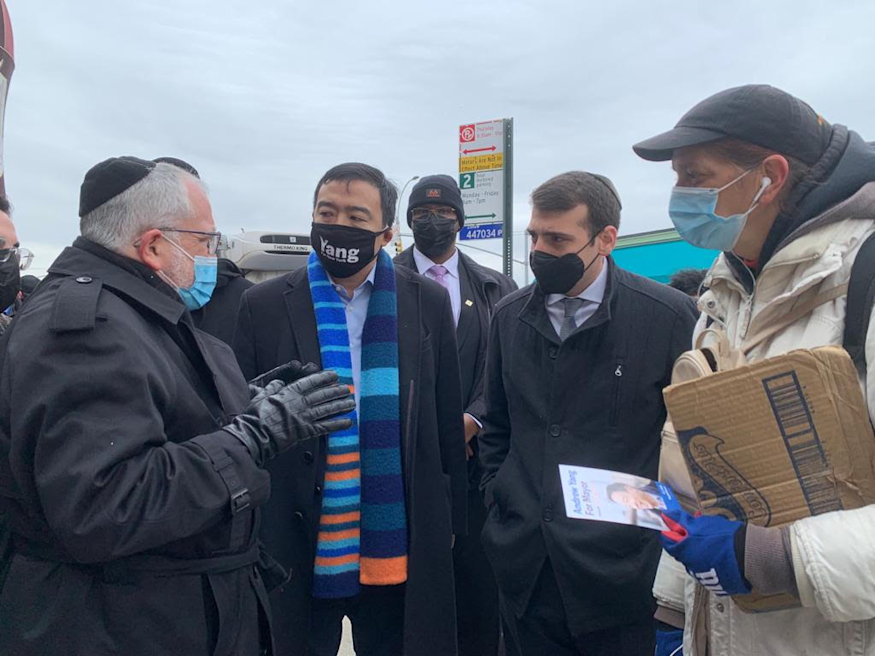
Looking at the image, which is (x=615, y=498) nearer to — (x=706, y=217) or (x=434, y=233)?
(x=706, y=217)

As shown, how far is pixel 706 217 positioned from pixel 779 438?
2.02 ft

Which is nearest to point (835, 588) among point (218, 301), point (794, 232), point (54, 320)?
point (794, 232)

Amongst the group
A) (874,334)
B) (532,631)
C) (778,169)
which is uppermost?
(778,169)

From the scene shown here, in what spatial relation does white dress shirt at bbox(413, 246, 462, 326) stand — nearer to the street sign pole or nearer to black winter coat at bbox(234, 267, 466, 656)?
black winter coat at bbox(234, 267, 466, 656)

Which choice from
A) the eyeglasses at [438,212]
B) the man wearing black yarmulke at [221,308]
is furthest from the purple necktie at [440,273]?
the man wearing black yarmulke at [221,308]

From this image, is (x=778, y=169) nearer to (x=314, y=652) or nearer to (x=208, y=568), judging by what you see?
(x=208, y=568)

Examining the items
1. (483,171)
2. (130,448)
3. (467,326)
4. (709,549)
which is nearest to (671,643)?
(709,549)

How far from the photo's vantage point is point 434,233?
3926 mm

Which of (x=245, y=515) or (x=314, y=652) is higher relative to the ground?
(x=245, y=515)

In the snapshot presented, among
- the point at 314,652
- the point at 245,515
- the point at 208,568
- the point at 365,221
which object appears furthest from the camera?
the point at 365,221

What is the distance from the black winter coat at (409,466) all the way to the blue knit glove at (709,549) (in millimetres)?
1325

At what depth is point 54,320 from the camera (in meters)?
1.46

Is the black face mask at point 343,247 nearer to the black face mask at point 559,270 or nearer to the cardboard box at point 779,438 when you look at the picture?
the black face mask at point 559,270

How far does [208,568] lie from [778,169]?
1.68m
